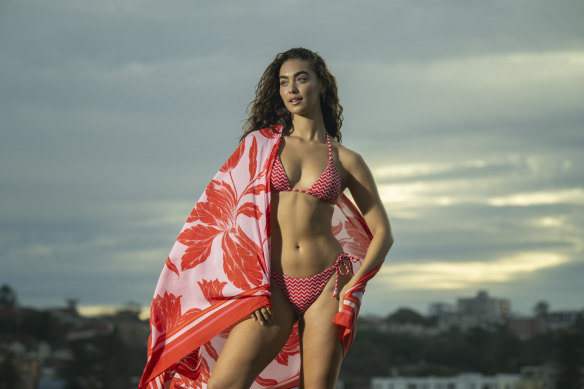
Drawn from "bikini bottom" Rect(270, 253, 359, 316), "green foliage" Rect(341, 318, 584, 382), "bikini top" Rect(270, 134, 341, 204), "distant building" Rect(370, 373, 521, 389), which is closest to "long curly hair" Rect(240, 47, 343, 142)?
"bikini top" Rect(270, 134, 341, 204)

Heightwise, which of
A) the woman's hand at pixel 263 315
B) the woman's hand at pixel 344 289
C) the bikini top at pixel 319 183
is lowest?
the woman's hand at pixel 263 315

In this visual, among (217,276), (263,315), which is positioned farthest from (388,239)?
(217,276)

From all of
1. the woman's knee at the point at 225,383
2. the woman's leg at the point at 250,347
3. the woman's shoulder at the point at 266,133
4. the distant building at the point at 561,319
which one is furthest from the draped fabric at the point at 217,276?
the distant building at the point at 561,319

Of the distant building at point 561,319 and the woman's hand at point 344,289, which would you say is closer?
the woman's hand at point 344,289

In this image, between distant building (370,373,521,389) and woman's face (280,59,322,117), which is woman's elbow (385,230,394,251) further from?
distant building (370,373,521,389)

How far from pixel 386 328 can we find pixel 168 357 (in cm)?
8087

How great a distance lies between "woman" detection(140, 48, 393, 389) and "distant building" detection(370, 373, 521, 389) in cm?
6910

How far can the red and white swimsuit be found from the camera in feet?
20.2

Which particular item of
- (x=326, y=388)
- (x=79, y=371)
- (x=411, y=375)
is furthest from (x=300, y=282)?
(x=411, y=375)

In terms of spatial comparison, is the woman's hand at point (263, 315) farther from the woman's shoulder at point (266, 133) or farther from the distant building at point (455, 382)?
the distant building at point (455, 382)

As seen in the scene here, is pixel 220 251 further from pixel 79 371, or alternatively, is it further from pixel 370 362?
pixel 370 362

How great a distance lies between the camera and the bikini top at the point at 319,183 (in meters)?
6.23

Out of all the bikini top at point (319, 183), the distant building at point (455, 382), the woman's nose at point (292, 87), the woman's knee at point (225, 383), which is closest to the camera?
the woman's knee at point (225, 383)

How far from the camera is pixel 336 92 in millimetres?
6738
